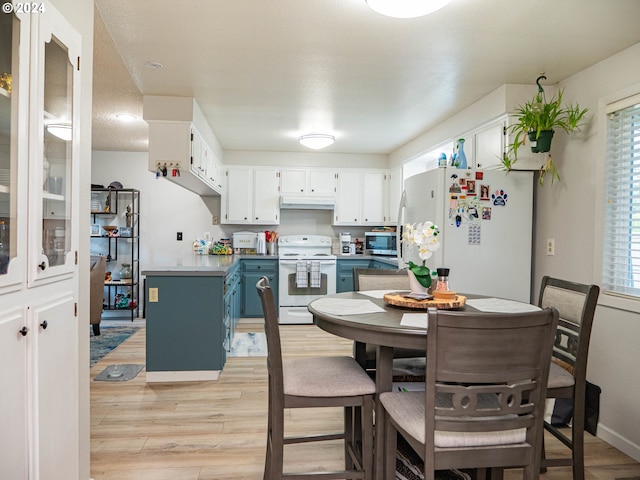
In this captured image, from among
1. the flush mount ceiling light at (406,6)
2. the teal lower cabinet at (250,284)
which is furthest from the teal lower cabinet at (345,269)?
the flush mount ceiling light at (406,6)

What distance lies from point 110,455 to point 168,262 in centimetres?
387

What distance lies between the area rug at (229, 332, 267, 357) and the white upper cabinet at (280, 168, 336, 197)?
205cm

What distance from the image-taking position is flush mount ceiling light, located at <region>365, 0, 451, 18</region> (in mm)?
1688

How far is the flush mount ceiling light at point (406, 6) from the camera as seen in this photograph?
169 centimetres

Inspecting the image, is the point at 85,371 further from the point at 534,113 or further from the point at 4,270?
the point at 534,113

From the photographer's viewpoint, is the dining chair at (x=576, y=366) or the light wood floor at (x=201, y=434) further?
the light wood floor at (x=201, y=434)

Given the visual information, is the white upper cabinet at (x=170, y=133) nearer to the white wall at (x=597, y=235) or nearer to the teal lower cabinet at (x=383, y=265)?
the teal lower cabinet at (x=383, y=265)

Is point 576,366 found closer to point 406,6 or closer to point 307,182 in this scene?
point 406,6

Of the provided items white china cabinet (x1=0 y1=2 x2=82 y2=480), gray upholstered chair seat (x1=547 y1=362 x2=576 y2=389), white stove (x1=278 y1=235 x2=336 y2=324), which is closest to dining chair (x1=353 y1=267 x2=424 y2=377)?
gray upholstered chair seat (x1=547 y1=362 x2=576 y2=389)

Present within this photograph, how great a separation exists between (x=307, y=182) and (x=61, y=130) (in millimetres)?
4236

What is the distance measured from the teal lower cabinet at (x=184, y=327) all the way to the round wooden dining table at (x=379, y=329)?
4.80ft

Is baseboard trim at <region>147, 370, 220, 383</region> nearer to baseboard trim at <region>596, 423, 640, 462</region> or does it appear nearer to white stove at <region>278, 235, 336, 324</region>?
white stove at <region>278, 235, 336, 324</region>

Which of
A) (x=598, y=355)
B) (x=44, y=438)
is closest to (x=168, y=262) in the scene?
(x=44, y=438)

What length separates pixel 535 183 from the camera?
3.16m
